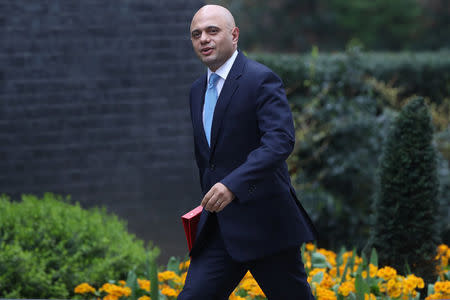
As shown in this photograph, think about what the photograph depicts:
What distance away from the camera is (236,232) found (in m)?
2.49

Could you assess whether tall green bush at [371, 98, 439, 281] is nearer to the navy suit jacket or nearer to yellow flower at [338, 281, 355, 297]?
yellow flower at [338, 281, 355, 297]

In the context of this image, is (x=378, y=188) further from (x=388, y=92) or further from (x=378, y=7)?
(x=378, y=7)

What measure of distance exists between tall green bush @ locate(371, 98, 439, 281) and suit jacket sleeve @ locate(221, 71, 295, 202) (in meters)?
2.03

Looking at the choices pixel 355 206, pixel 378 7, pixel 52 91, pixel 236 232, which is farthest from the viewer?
pixel 378 7

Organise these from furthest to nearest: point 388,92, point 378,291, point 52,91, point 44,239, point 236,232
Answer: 1. point 388,92
2. point 52,91
3. point 44,239
4. point 378,291
5. point 236,232

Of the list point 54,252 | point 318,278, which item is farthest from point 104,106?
point 318,278

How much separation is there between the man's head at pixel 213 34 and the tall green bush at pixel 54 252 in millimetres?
2107

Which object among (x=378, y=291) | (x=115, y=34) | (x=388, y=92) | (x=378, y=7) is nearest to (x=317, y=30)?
(x=378, y=7)

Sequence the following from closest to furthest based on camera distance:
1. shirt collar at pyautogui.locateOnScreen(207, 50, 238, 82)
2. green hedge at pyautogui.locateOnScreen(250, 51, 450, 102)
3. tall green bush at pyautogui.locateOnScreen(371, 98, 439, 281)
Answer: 1. shirt collar at pyautogui.locateOnScreen(207, 50, 238, 82)
2. tall green bush at pyautogui.locateOnScreen(371, 98, 439, 281)
3. green hedge at pyautogui.locateOnScreen(250, 51, 450, 102)

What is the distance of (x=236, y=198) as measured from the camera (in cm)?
242

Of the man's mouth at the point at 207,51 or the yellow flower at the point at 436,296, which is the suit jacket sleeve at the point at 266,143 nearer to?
the man's mouth at the point at 207,51

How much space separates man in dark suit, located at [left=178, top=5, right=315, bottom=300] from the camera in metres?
2.48

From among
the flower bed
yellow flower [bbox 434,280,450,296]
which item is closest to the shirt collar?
the flower bed

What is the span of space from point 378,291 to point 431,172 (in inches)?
38.9
